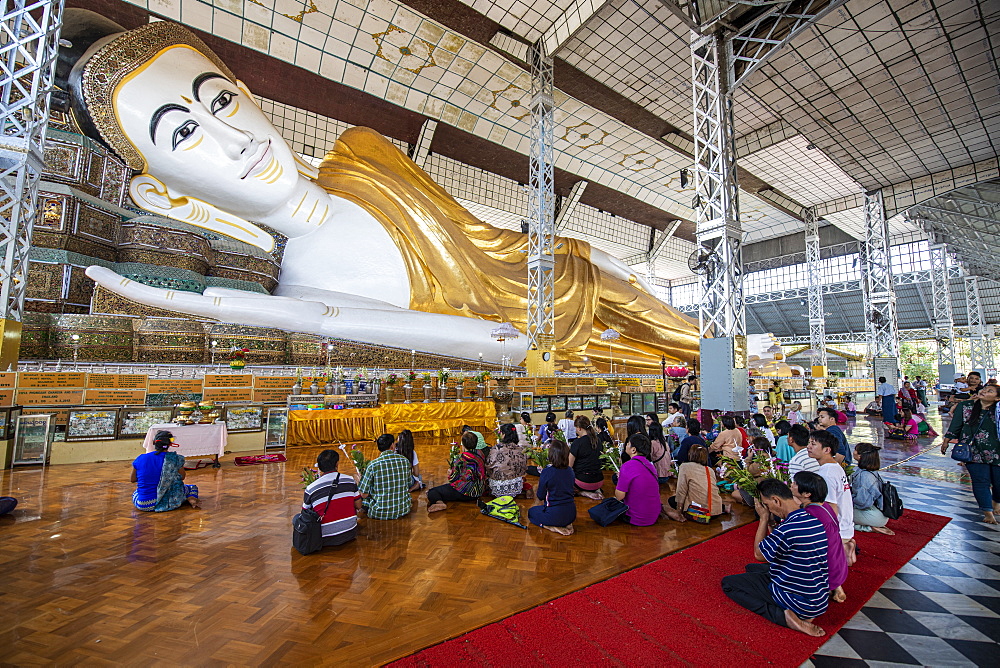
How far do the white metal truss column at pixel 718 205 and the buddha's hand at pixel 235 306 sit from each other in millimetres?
5543

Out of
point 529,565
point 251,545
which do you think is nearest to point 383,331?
point 251,545

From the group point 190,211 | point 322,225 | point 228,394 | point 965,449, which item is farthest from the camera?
point 322,225

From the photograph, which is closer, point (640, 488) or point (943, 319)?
point (640, 488)

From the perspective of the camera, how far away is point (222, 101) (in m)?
6.61

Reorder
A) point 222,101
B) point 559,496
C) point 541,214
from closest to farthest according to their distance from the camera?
1. point 559,496
2. point 222,101
3. point 541,214

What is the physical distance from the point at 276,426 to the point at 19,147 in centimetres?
341

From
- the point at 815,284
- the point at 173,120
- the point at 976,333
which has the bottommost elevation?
the point at 976,333

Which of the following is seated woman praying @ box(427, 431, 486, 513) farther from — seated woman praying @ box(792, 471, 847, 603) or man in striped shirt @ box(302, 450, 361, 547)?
seated woman praying @ box(792, 471, 847, 603)

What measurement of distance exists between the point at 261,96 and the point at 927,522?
39.9 feet

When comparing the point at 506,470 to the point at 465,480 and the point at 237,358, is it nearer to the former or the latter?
the point at 465,480

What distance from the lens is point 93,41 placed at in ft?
21.5

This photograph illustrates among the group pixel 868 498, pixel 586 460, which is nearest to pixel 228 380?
pixel 586 460

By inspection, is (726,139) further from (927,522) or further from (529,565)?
(529,565)

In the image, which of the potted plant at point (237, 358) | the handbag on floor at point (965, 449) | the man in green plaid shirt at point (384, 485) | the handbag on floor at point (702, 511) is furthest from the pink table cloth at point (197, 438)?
the handbag on floor at point (965, 449)
